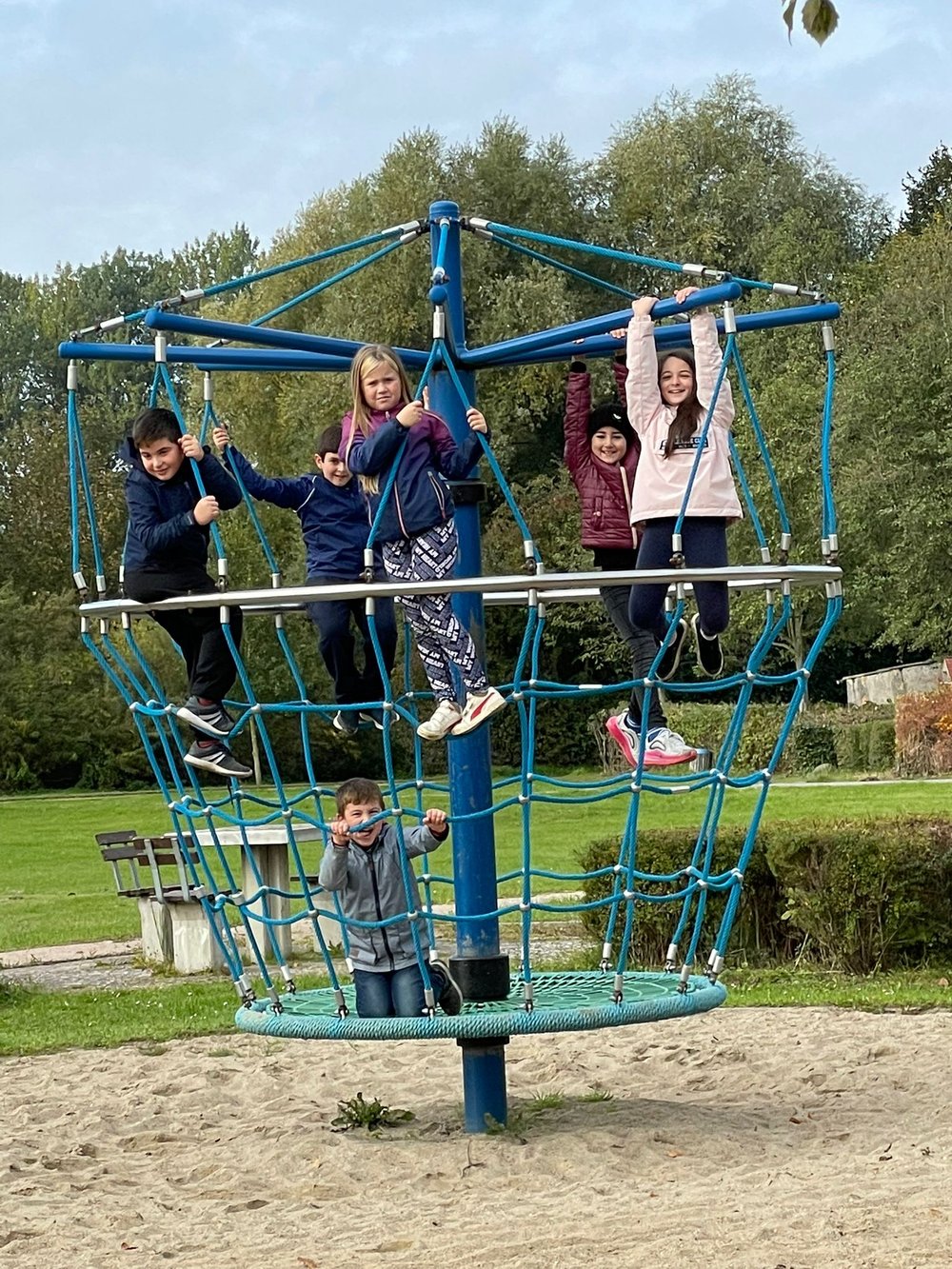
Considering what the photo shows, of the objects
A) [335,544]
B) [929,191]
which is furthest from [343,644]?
[929,191]

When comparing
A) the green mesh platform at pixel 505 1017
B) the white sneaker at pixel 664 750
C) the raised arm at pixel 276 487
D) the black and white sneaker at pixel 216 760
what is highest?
the raised arm at pixel 276 487

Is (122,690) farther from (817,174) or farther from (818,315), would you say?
(817,174)

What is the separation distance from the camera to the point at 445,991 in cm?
539

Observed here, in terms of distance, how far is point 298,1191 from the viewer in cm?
530

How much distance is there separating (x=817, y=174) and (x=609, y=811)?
18383 millimetres

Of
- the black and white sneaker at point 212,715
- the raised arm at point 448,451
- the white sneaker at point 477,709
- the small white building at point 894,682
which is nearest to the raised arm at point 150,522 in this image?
the black and white sneaker at point 212,715

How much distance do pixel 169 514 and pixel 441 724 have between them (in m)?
1.08

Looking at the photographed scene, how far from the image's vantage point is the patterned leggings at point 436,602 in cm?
541

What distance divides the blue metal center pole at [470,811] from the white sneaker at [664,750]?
1.75 ft

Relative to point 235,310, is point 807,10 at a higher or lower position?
lower

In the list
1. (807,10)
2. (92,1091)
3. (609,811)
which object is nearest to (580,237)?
(609,811)

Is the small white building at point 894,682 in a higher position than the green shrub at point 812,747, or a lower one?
higher

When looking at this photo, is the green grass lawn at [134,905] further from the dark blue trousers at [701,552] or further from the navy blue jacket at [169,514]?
the navy blue jacket at [169,514]

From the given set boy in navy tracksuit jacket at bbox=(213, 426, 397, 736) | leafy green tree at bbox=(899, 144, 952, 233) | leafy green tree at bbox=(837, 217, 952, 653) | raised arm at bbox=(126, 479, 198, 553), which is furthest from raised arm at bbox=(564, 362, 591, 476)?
leafy green tree at bbox=(899, 144, 952, 233)
